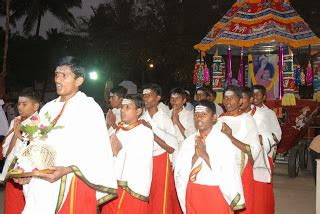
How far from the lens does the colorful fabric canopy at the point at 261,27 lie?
492 inches

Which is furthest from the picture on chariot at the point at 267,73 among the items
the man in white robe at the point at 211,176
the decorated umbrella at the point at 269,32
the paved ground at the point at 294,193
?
the man in white robe at the point at 211,176

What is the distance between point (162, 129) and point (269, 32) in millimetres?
6187

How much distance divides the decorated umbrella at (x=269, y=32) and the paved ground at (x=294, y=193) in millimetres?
1848

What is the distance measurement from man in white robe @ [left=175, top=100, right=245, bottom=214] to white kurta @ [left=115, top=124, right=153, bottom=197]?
78cm

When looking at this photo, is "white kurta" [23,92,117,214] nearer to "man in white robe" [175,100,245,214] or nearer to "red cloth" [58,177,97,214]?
"red cloth" [58,177,97,214]

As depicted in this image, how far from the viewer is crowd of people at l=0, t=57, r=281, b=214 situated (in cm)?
413

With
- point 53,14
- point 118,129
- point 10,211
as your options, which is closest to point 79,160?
point 118,129

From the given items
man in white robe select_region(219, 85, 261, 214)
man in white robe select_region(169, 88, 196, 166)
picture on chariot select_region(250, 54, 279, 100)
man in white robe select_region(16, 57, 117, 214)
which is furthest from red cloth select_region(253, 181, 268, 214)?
picture on chariot select_region(250, 54, 279, 100)

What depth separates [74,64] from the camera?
4371 millimetres

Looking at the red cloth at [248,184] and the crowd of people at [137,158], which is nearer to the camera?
the crowd of people at [137,158]

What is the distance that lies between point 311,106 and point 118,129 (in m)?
7.49

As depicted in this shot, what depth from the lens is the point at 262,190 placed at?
23.4 feet

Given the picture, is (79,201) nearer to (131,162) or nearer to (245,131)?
(131,162)

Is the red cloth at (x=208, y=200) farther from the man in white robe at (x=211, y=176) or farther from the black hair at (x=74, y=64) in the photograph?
the black hair at (x=74, y=64)
